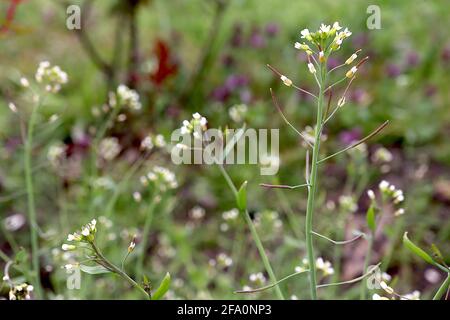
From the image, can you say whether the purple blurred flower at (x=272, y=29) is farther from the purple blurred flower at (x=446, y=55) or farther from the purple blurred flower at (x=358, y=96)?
the purple blurred flower at (x=446, y=55)

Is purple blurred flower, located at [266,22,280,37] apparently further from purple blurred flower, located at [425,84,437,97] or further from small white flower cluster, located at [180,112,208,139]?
small white flower cluster, located at [180,112,208,139]

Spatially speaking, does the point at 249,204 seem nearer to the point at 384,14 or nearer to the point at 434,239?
the point at 434,239

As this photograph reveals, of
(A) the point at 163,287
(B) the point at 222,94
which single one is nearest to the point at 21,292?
(A) the point at 163,287

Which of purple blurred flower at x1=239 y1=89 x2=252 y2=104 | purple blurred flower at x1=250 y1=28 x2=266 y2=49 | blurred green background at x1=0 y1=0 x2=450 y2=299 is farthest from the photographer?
purple blurred flower at x1=250 y1=28 x2=266 y2=49

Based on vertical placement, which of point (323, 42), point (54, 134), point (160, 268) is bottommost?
point (160, 268)

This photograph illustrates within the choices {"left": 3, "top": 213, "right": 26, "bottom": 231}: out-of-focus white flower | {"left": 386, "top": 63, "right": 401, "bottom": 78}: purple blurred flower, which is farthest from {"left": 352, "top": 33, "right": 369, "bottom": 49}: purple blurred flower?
{"left": 3, "top": 213, "right": 26, "bottom": 231}: out-of-focus white flower

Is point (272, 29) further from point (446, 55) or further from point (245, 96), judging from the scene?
point (446, 55)

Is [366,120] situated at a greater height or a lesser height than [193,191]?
greater

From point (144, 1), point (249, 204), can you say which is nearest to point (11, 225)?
point (249, 204)
